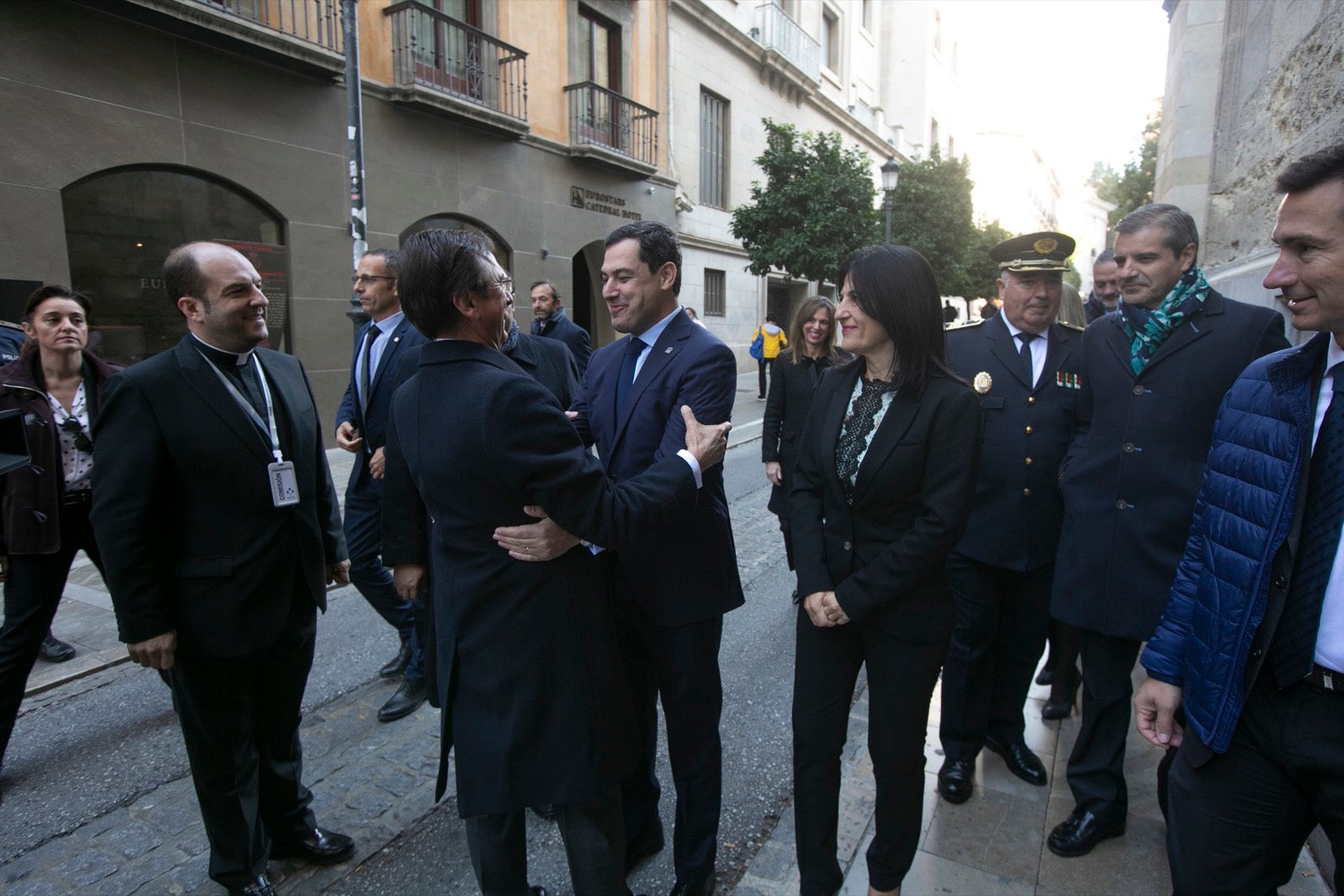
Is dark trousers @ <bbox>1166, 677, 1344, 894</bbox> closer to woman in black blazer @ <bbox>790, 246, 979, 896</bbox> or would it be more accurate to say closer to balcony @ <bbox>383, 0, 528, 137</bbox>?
woman in black blazer @ <bbox>790, 246, 979, 896</bbox>

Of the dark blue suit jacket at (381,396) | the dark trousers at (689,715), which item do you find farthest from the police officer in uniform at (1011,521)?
the dark blue suit jacket at (381,396)

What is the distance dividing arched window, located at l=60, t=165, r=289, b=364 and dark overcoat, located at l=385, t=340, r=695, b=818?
812cm

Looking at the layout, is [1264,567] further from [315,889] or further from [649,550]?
[315,889]

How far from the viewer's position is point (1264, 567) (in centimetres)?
164

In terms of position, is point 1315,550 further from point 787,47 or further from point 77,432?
point 787,47

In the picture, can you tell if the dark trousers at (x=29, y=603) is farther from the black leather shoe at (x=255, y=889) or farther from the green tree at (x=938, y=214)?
the green tree at (x=938, y=214)

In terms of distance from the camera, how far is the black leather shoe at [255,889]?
242 centimetres

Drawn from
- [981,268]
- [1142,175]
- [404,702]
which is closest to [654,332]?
A: [404,702]

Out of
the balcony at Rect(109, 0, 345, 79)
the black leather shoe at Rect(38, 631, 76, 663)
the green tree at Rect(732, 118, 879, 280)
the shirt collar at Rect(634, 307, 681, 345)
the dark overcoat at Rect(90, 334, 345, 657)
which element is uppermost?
the balcony at Rect(109, 0, 345, 79)

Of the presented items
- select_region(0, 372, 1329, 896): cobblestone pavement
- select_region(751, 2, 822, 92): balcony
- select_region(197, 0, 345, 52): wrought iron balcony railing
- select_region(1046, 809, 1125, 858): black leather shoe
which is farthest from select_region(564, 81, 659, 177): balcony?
select_region(1046, 809, 1125, 858): black leather shoe

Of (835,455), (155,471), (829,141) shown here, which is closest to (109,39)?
(155,471)

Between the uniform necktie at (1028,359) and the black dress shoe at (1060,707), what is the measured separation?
1642 mm

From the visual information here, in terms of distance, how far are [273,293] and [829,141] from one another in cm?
1142

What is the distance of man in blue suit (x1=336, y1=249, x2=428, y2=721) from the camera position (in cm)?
390
